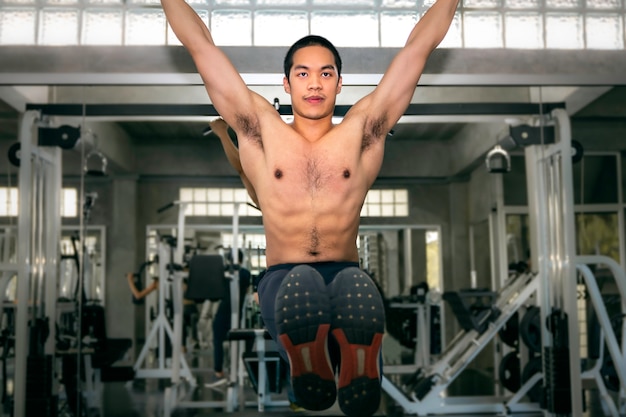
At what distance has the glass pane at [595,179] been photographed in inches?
174

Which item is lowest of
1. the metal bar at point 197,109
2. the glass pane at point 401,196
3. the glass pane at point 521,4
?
the glass pane at point 401,196

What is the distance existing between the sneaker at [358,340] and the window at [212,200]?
6.35ft

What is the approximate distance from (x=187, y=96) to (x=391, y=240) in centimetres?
133

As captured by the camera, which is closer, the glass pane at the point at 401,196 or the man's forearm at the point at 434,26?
the man's forearm at the point at 434,26

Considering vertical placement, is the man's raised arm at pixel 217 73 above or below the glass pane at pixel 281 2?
below

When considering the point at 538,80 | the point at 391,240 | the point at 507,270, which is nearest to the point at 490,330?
the point at 507,270

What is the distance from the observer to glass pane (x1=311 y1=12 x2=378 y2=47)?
3.41 m

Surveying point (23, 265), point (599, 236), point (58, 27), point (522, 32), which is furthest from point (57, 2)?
point (599, 236)

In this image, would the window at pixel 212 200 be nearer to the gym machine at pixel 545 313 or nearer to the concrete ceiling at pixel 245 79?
the concrete ceiling at pixel 245 79

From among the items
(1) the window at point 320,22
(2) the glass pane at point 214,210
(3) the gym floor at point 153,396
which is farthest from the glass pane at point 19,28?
(3) the gym floor at point 153,396

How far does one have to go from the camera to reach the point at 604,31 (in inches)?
145

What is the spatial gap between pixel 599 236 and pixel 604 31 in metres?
1.35

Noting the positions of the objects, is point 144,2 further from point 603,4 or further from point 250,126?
point 603,4

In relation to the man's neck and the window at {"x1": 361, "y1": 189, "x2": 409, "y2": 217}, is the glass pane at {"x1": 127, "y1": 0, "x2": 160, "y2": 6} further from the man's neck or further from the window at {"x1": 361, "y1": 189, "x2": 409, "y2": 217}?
the man's neck
